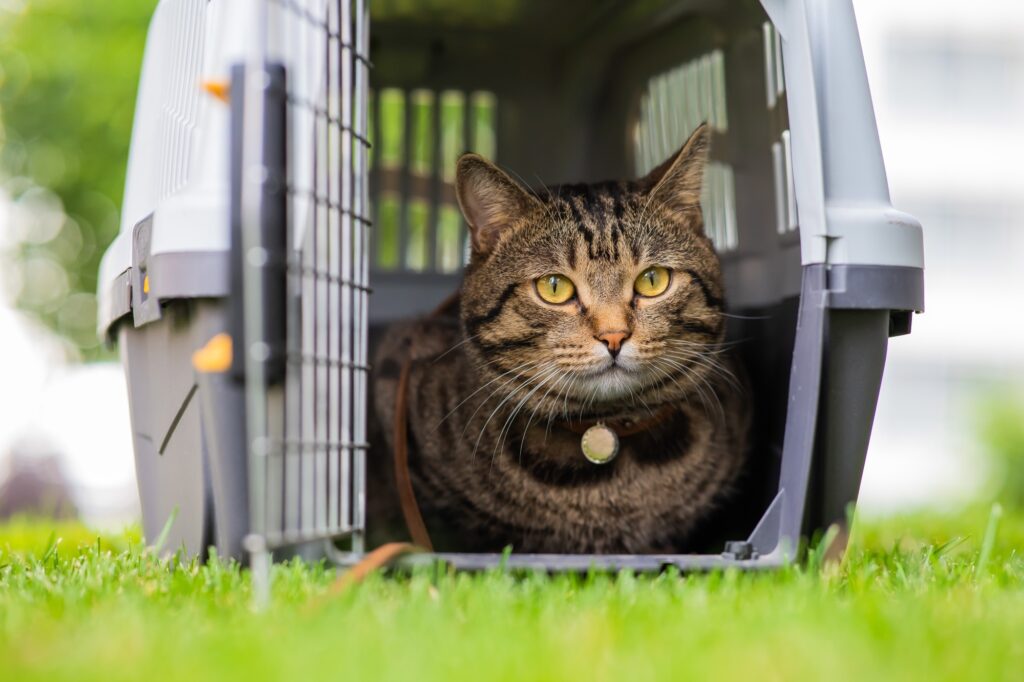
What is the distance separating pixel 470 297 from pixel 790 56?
0.74m

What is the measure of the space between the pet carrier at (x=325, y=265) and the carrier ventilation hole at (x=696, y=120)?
0.01 meters

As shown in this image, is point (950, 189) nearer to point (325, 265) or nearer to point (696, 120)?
point (696, 120)

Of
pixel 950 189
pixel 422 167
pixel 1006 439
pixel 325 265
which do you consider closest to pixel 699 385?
pixel 325 265

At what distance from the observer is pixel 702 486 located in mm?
1799

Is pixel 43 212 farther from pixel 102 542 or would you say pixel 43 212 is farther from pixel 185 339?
pixel 185 339

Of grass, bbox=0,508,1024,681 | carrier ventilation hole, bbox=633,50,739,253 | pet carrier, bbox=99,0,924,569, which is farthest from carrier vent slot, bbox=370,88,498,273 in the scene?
grass, bbox=0,508,1024,681

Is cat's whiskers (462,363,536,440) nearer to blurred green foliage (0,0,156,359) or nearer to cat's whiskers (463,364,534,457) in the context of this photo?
cat's whiskers (463,364,534,457)

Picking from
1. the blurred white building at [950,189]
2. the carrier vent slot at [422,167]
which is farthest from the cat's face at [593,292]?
the blurred white building at [950,189]

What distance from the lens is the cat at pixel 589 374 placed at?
67.5 inches

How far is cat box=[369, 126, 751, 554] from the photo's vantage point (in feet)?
5.63

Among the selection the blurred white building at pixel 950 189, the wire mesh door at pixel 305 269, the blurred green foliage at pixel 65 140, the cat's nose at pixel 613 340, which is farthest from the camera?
the blurred white building at pixel 950 189

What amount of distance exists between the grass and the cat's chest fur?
0.39 m

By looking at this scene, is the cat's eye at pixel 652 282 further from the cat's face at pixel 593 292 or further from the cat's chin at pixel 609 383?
the cat's chin at pixel 609 383

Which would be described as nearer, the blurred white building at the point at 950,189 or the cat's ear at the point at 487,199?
the cat's ear at the point at 487,199
